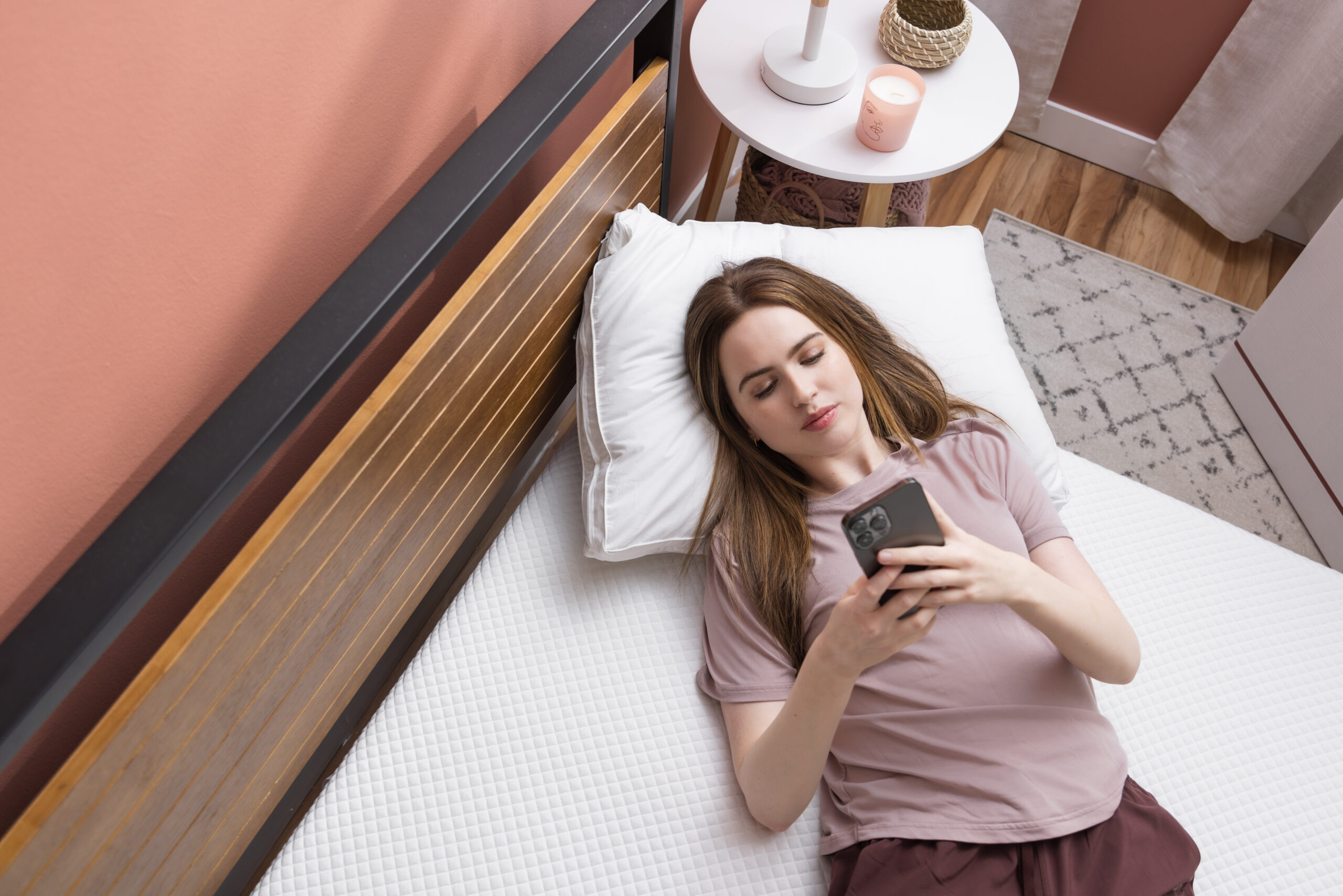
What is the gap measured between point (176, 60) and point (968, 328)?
108 centimetres

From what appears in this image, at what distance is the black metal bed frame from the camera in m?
0.68

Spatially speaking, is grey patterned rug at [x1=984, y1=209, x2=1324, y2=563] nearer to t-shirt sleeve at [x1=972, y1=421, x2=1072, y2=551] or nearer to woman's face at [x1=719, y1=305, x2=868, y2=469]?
t-shirt sleeve at [x1=972, y1=421, x2=1072, y2=551]

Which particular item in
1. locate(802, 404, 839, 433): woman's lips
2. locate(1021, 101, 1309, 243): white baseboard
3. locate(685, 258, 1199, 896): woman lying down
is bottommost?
locate(1021, 101, 1309, 243): white baseboard

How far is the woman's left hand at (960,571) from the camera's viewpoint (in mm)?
829

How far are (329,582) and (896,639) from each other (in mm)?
588

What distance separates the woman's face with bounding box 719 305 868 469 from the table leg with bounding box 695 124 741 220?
0.74m

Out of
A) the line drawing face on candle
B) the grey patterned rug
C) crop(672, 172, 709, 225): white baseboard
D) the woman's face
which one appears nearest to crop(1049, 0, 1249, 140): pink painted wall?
the grey patterned rug

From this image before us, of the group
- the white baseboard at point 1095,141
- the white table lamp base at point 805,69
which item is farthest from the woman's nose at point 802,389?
the white baseboard at point 1095,141

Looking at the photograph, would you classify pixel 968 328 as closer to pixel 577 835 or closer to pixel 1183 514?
pixel 1183 514

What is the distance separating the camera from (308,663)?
1.02m

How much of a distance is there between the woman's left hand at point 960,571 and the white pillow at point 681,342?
1.29 feet

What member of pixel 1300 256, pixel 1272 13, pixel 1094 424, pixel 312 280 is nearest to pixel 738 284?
pixel 312 280

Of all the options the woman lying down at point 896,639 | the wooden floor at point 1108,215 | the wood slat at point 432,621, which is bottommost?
the wood slat at point 432,621

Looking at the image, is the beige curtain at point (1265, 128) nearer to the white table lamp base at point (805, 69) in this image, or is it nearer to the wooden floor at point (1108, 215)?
the wooden floor at point (1108, 215)
